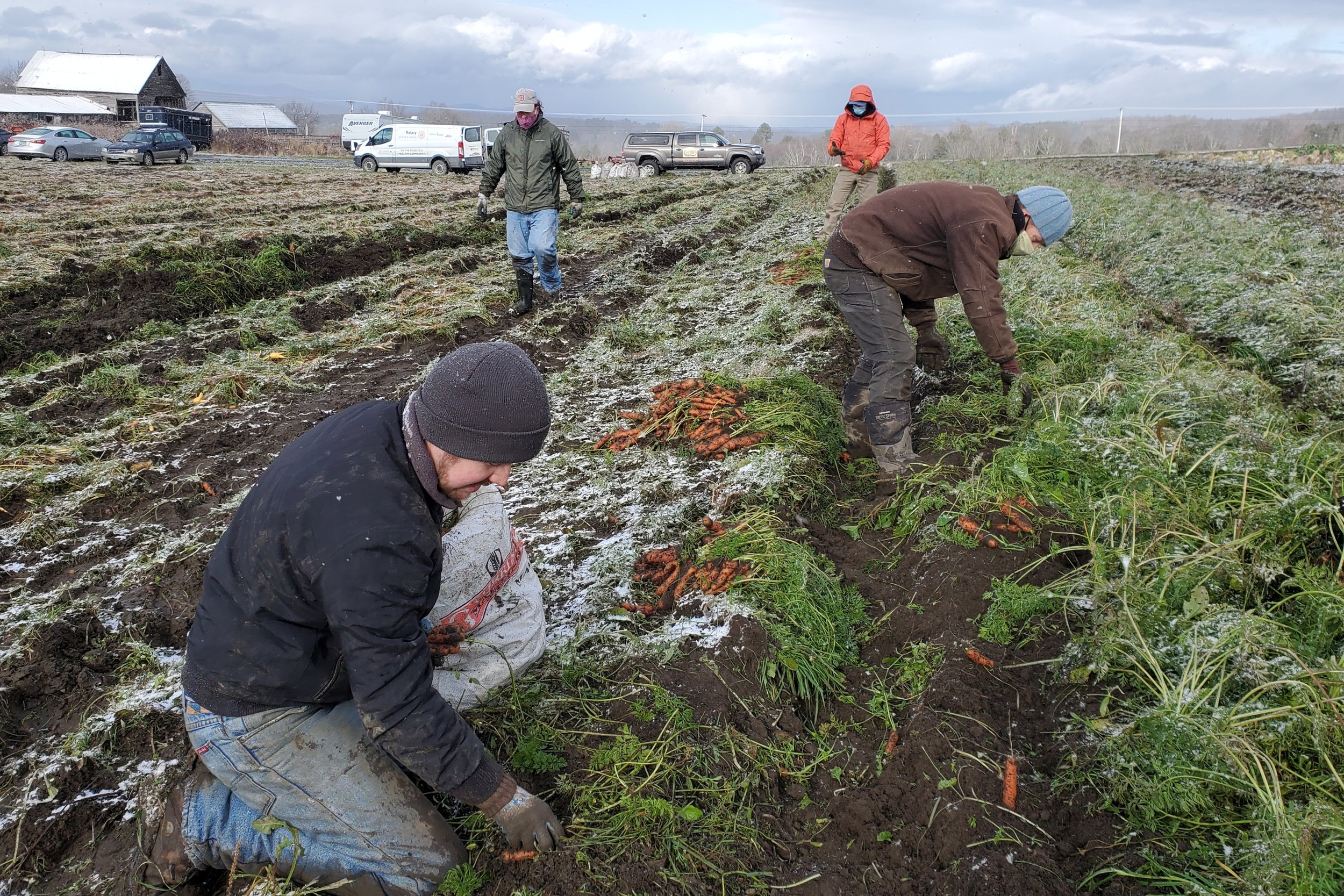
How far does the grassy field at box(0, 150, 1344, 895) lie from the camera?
2141 millimetres

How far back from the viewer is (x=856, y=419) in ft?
14.6

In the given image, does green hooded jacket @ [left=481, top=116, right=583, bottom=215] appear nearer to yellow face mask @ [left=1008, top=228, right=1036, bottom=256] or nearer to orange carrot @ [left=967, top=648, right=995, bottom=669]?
yellow face mask @ [left=1008, top=228, right=1036, bottom=256]

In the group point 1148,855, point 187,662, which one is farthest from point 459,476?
point 1148,855

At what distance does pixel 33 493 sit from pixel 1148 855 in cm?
542

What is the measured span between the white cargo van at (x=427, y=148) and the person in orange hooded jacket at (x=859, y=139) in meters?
19.5

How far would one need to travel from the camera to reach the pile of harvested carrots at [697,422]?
448cm

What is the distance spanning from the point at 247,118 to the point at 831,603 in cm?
6891

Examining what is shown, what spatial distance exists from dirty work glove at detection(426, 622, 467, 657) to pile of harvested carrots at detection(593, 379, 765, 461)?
80.7 inches

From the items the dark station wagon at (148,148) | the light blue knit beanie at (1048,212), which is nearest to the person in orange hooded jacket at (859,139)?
the light blue knit beanie at (1048,212)

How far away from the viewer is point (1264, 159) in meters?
26.8

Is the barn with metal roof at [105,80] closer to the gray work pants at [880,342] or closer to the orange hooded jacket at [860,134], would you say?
the orange hooded jacket at [860,134]

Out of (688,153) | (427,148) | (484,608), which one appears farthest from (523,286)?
(427,148)

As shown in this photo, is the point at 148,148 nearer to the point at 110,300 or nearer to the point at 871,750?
the point at 110,300

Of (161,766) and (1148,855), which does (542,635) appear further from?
(1148,855)
